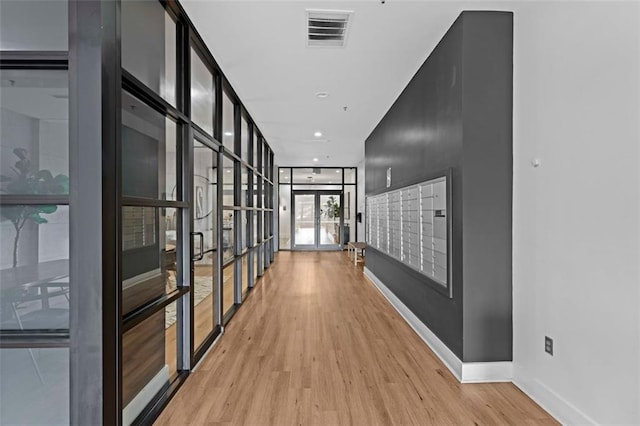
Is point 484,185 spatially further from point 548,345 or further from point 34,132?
point 34,132

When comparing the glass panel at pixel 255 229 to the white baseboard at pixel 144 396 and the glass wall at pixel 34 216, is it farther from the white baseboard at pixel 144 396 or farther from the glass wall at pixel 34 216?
the glass wall at pixel 34 216

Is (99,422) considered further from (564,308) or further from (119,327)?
(564,308)

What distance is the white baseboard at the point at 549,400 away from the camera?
2.02 meters

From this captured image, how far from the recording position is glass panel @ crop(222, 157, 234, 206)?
4.02 metres

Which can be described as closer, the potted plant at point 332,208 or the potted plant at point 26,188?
the potted plant at point 26,188

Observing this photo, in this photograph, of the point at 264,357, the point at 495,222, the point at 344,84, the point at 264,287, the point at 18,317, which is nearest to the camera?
the point at 18,317

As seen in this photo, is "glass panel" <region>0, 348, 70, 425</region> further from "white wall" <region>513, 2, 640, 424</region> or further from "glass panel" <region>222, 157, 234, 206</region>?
"white wall" <region>513, 2, 640, 424</region>

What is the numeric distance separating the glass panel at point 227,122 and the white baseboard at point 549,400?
143 inches

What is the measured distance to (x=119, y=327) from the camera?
170 cm

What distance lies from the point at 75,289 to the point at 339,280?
5.40 metres

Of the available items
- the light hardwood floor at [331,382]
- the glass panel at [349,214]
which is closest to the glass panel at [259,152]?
the light hardwood floor at [331,382]

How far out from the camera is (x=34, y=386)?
5.20ft

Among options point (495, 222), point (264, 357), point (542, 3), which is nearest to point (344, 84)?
point (542, 3)

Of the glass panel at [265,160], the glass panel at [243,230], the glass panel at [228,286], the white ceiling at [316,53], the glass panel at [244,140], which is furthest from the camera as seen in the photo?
the glass panel at [265,160]
